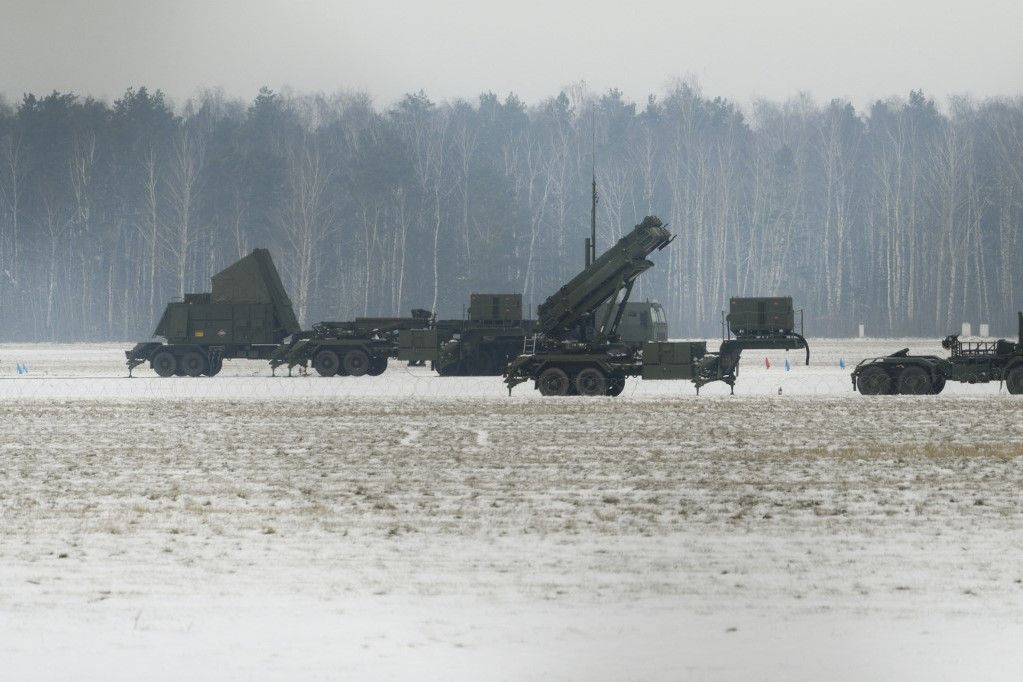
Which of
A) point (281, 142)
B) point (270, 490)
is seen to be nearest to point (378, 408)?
point (270, 490)

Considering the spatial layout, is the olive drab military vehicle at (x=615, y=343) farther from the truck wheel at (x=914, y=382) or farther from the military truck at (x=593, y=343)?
the truck wheel at (x=914, y=382)

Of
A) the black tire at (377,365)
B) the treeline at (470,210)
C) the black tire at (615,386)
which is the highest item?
the treeline at (470,210)

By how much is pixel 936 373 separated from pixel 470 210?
5811 cm

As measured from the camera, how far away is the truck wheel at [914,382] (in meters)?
29.3

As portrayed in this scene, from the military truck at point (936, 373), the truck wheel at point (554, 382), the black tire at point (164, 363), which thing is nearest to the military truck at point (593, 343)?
the truck wheel at point (554, 382)

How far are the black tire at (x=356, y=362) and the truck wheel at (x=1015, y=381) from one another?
59.0ft

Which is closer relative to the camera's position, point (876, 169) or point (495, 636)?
point (495, 636)

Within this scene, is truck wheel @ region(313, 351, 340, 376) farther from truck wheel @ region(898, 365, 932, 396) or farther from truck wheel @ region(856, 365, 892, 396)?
truck wheel @ region(898, 365, 932, 396)

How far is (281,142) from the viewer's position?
302 ft

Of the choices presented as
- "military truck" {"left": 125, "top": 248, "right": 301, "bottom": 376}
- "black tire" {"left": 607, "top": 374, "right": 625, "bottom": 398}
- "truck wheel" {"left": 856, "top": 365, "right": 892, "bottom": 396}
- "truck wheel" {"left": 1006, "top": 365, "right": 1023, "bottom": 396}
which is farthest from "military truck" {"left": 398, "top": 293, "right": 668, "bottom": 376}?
"truck wheel" {"left": 1006, "top": 365, "right": 1023, "bottom": 396}

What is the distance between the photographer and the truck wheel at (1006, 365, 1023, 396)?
29.0 m

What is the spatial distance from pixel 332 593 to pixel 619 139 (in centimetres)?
9415

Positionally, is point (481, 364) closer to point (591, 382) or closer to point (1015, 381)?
point (591, 382)

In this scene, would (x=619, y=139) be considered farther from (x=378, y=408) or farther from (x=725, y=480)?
(x=725, y=480)
